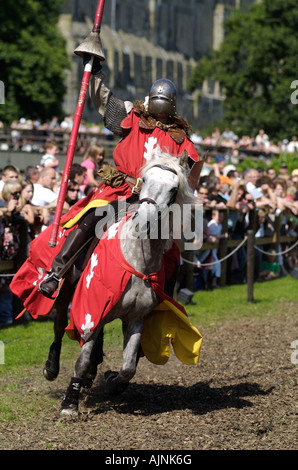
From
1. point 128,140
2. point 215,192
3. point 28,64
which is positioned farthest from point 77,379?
point 28,64

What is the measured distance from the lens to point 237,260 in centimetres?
1648

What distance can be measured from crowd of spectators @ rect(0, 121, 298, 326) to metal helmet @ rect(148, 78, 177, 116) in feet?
11.8

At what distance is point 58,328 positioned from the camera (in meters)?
8.68

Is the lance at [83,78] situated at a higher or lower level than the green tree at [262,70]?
lower

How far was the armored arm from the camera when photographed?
26.0 feet

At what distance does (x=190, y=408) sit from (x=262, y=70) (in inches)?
1846

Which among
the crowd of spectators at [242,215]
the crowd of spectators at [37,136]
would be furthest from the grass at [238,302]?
the crowd of spectators at [37,136]

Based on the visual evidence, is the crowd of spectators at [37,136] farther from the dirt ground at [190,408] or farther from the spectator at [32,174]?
the dirt ground at [190,408]

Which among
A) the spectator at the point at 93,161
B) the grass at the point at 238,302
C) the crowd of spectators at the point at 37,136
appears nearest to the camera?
the grass at the point at 238,302

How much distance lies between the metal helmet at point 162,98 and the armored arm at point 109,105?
0.85 ft

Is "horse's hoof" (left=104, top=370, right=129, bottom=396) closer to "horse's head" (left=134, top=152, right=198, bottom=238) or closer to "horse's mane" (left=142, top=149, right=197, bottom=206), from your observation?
"horse's head" (left=134, top=152, right=198, bottom=238)

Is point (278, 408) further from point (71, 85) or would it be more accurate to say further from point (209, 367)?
point (71, 85)

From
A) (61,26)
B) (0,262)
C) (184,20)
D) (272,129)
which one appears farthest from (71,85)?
(0,262)

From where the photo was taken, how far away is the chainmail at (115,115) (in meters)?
7.92
